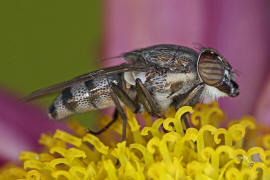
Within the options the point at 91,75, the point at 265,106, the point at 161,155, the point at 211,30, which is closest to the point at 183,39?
the point at 211,30

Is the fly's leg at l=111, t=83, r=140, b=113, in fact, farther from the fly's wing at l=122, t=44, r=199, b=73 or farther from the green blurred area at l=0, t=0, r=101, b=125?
the green blurred area at l=0, t=0, r=101, b=125

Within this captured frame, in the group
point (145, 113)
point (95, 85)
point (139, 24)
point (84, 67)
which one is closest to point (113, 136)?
point (145, 113)

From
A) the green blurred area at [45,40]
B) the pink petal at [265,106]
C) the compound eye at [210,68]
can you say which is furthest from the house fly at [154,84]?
the green blurred area at [45,40]

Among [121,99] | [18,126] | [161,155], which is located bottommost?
[18,126]

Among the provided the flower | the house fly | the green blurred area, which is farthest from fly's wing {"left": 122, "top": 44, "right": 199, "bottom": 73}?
the green blurred area

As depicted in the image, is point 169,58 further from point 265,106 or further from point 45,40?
point 45,40

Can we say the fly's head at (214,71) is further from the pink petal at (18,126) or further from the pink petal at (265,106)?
the pink petal at (18,126)

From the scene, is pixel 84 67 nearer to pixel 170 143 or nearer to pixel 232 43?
pixel 232 43
